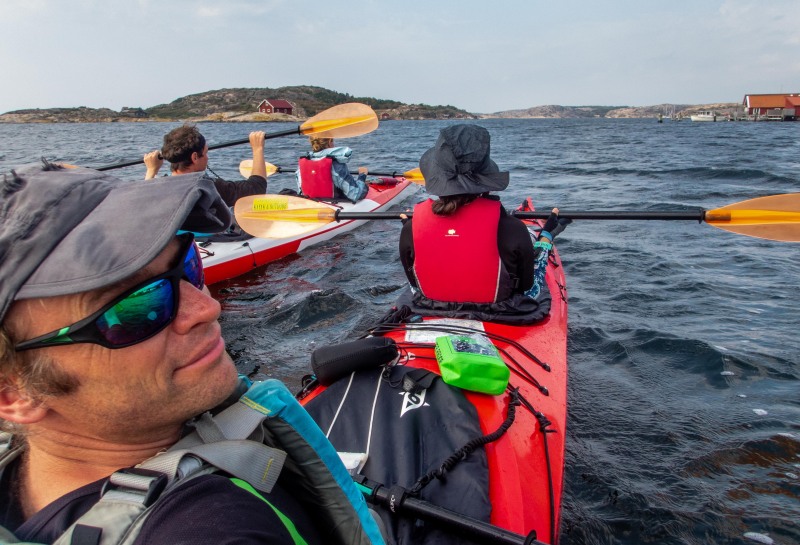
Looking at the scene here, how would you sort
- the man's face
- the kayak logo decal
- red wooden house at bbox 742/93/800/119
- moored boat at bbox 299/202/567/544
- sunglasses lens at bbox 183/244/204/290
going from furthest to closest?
red wooden house at bbox 742/93/800/119
the kayak logo decal
moored boat at bbox 299/202/567/544
sunglasses lens at bbox 183/244/204/290
the man's face

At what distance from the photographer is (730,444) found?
361cm

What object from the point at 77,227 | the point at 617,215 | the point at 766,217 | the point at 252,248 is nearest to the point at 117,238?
the point at 77,227

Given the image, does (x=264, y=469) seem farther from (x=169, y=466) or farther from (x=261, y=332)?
(x=261, y=332)

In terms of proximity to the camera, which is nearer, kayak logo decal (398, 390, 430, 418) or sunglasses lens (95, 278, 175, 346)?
sunglasses lens (95, 278, 175, 346)

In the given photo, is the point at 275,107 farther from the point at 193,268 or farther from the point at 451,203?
the point at 193,268

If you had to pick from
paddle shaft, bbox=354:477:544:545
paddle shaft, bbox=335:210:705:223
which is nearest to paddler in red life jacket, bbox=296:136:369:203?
paddle shaft, bbox=335:210:705:223

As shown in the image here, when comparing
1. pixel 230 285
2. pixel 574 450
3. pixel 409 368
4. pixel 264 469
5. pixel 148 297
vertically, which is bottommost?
pixel 574 450

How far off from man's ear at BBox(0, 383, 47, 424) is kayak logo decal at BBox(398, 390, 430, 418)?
5.19ft

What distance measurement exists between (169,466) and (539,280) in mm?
3509

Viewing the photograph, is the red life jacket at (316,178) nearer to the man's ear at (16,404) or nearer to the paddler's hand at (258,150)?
the paddler's hand at (258,150)

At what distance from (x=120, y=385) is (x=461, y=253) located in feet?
8.76

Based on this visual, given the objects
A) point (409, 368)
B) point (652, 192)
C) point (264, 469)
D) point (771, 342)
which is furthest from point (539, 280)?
point (652, 192)

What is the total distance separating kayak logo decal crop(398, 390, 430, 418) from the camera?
94.5 inches

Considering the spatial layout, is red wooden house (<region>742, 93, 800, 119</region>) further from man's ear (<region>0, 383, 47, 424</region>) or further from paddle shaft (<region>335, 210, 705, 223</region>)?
man's ear (<region>0, 383, 47, 424</region>)
